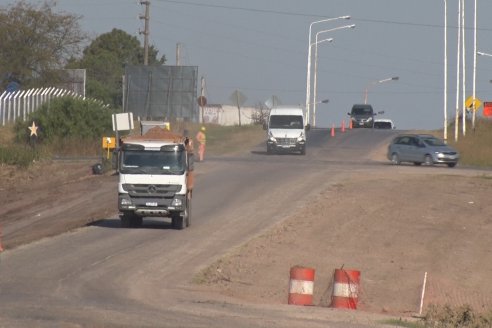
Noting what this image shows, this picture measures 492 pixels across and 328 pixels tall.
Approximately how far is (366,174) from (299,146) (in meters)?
14.7

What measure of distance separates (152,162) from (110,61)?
98.1 m

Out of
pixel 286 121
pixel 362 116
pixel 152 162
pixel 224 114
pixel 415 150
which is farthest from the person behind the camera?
pixel 224 114

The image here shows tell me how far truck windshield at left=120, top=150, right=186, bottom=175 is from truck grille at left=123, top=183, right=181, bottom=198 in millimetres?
431

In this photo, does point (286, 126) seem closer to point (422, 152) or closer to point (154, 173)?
point (422, 152)

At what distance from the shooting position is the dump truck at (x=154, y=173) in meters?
32.5

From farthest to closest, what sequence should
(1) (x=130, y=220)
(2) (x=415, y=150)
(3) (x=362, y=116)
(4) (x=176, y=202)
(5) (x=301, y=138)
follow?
(3) (x=362, y=116) < (5) (x=301, y=138) < (2) (x=415, y=150) < (1) (x=130, y=220) < (4) (x=176, y=202)

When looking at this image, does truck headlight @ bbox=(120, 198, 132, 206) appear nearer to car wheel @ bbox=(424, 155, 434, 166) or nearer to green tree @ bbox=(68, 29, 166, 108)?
car wheel @ bbox=(424, 155, 434, 166)

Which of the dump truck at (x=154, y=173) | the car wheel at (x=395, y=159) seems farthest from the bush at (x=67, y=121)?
the dump truck at (x=154, y=173)

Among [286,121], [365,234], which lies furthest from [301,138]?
[365,234]

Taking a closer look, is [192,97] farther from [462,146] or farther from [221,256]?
[221,256]

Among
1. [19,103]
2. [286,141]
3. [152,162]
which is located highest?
[19,103]

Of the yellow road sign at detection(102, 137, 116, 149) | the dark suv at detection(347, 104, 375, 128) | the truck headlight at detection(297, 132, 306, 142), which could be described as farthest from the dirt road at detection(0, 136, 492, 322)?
the dark suv at detection(347, 104, 375, 128)

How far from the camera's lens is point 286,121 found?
6391 centimetres

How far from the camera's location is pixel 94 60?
420 feet
